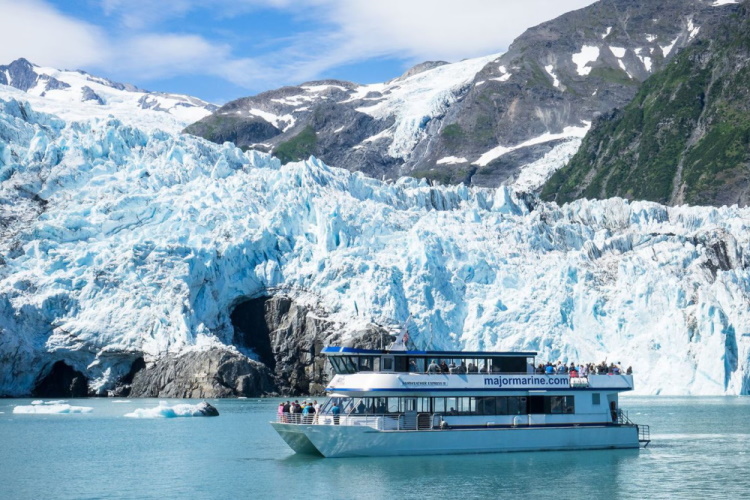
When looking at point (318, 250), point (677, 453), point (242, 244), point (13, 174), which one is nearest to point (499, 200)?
point (318, 250)

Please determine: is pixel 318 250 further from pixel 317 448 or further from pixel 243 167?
pixel 317 448

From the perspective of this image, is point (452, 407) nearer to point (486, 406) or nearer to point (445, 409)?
point (445, 409)

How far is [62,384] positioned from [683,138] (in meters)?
122

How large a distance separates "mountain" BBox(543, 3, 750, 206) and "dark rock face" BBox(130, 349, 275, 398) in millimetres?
91323

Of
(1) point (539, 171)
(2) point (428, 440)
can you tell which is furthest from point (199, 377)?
(1) point (539, 171)

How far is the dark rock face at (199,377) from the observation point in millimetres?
71125

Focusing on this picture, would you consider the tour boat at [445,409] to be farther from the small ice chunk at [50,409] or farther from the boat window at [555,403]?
the small ice chunk at [50,409]

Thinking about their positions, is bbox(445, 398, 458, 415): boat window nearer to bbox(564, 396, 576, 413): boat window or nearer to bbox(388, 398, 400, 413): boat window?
bbox(388, 398, 400, 413): boat window

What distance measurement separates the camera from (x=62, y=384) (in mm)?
75125

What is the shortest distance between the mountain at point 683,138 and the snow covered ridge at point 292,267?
68.5 m

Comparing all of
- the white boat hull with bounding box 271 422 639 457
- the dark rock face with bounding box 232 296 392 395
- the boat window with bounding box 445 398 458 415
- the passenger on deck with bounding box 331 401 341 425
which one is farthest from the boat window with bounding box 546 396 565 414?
the dark rock face with bounding box 232 296 392 395

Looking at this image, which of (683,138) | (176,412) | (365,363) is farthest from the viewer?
(683,138)

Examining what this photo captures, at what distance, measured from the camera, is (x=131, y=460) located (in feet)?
122

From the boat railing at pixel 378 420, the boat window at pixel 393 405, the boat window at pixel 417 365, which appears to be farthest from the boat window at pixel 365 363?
the boat railing at pixel 378 420
